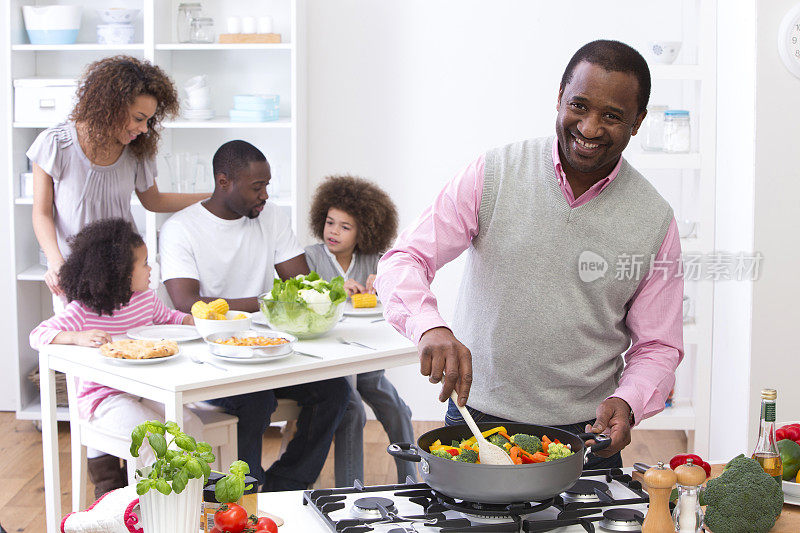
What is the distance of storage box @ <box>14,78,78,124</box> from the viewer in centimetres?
397

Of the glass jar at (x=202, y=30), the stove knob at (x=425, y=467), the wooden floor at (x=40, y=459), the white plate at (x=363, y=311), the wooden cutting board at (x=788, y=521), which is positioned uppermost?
the glass jar at (x=202, y=30)

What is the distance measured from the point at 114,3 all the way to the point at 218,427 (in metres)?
2.49

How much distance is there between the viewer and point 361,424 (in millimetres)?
3170

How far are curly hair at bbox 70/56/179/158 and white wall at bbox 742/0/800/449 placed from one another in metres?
2.25

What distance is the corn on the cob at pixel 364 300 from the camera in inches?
123

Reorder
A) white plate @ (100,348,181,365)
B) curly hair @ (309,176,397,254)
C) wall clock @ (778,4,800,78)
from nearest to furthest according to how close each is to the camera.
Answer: white plate @ (100,348,181,365), wall clock @ (778,4,800,78), curly hair @ (309,176,397,254)

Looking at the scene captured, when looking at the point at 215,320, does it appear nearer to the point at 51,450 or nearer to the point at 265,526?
the point at 51,450

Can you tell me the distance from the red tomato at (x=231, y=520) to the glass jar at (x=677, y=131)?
2.99 m

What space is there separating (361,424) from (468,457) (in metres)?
1.81

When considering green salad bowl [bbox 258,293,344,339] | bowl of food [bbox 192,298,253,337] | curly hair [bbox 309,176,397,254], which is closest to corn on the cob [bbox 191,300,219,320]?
bowl of food [bbox 192,298,253,337]

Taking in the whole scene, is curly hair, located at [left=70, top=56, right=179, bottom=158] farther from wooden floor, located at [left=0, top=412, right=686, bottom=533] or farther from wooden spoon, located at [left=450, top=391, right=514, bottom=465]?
wooden spoon, located at [left=450, top=391, right=514, bottom=465]

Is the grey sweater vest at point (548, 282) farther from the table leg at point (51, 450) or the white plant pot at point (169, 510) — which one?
the table leg at point (51, 450)

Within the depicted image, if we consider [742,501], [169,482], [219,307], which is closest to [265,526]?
[169,482]

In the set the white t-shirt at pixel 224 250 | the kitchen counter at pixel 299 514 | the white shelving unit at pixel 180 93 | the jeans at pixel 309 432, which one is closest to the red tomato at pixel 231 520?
the kitchen counter at pixel 299 514
